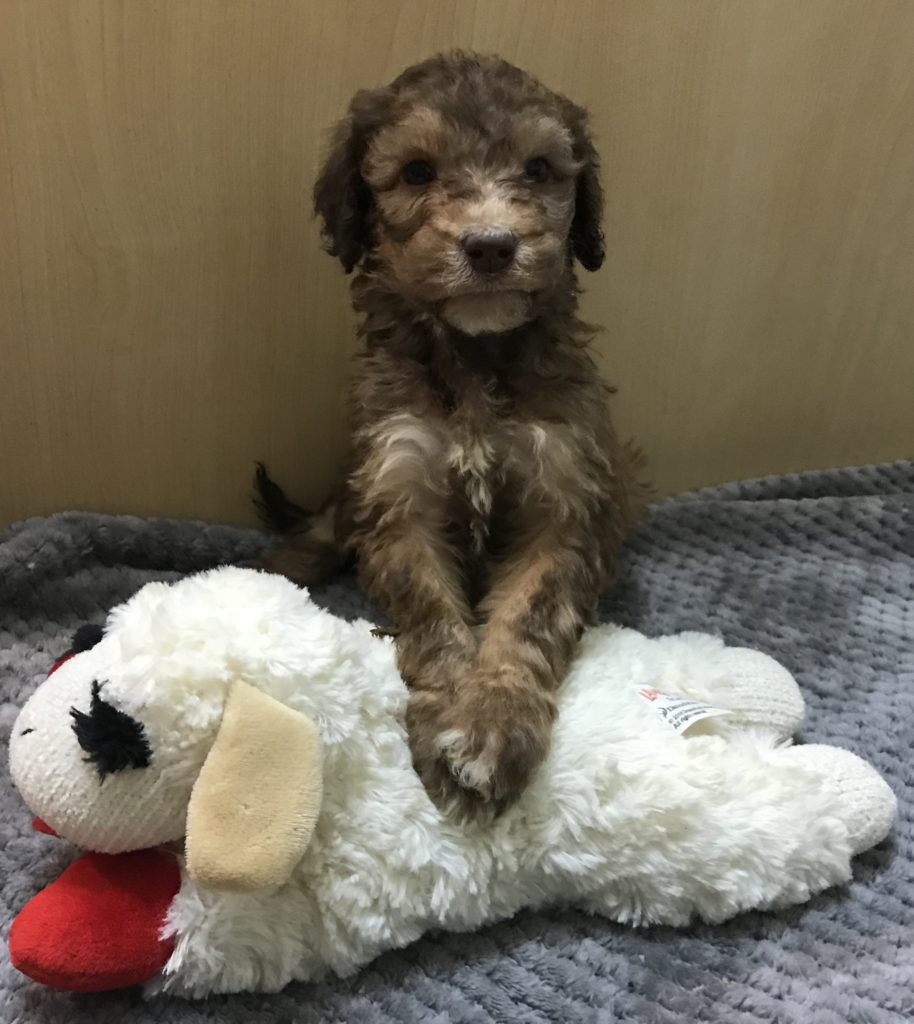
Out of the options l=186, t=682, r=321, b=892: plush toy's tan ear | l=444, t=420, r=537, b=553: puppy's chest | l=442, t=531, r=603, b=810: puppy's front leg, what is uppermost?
l=444, t=420, r=537, b=553: puppy's chest

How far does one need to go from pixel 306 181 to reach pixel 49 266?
0.52m

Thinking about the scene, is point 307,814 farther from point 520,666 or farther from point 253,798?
point 520,666

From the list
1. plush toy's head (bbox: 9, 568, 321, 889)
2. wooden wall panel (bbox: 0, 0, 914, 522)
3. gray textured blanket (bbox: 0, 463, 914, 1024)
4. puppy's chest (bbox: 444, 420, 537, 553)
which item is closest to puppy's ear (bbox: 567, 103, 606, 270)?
wooden wall panel (bbox: 0, 0, 914, 522)

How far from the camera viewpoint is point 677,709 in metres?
1.43

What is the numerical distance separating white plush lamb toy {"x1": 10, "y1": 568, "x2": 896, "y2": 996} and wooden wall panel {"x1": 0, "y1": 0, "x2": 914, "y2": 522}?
849 mm

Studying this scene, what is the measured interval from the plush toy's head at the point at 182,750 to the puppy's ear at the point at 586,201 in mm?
1038

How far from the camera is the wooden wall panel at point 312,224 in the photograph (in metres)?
1.77

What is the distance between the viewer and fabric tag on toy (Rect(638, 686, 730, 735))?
4.58 ft

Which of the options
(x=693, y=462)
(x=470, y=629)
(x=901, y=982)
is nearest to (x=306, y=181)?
(x=470, y=629)

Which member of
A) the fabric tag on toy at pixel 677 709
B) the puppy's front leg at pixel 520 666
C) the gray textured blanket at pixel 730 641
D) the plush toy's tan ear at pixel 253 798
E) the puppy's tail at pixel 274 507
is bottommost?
the gray textured blanket at pixel 730 641

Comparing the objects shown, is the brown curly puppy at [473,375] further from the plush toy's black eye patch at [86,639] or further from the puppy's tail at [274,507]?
the plush toy's black eye patch at [86,639]

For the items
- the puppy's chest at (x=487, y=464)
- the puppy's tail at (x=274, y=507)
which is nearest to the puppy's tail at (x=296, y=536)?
the puppy's tail at (x=274, y=507)

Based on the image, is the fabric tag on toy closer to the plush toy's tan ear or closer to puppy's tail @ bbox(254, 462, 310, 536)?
the plush toy's tan ear

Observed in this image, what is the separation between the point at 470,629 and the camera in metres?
1.60
